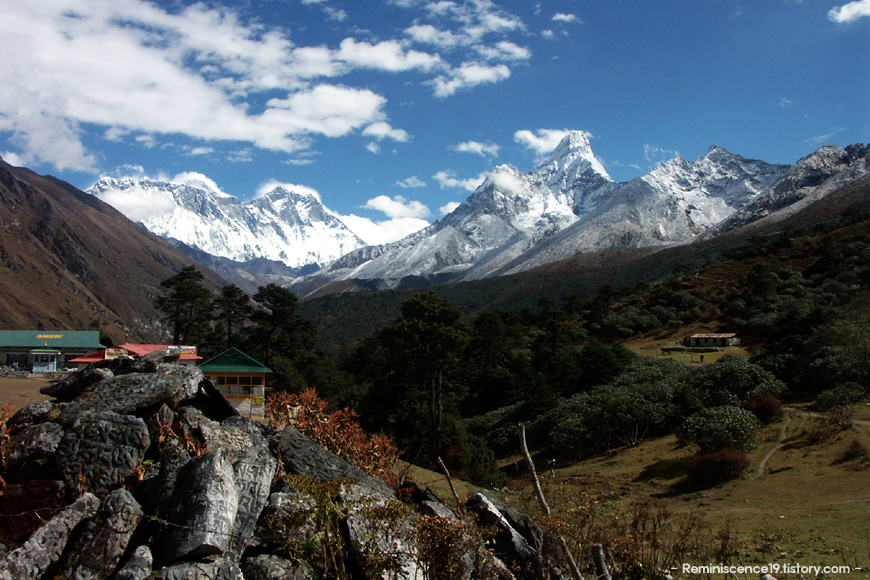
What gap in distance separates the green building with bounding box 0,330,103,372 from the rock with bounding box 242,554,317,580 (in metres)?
44.0

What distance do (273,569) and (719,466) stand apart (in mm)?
16983

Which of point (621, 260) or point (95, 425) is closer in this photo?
point (95, 425)

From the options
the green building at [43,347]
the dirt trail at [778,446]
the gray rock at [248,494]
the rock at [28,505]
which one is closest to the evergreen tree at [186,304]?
the green building at [43,347]

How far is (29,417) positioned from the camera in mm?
7242

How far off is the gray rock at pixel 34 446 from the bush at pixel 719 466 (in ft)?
59.9

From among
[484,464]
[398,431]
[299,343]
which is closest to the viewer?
[484,464]

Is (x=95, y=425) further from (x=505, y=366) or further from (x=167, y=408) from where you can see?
(x=505, y=366)

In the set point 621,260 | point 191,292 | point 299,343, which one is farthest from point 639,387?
point 621,260

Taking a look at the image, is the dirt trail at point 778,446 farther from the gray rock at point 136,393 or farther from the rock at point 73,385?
the rock at point 73,385

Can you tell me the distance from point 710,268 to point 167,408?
7845 cm

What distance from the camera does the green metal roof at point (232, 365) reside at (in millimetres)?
20406

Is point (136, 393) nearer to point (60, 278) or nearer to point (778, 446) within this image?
point (778, 446)

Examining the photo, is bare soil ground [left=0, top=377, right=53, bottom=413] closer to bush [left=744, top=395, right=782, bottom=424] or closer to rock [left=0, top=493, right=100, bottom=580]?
rock [left=0, top=493, right=100, bottom=580]

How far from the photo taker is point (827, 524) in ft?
34.4
